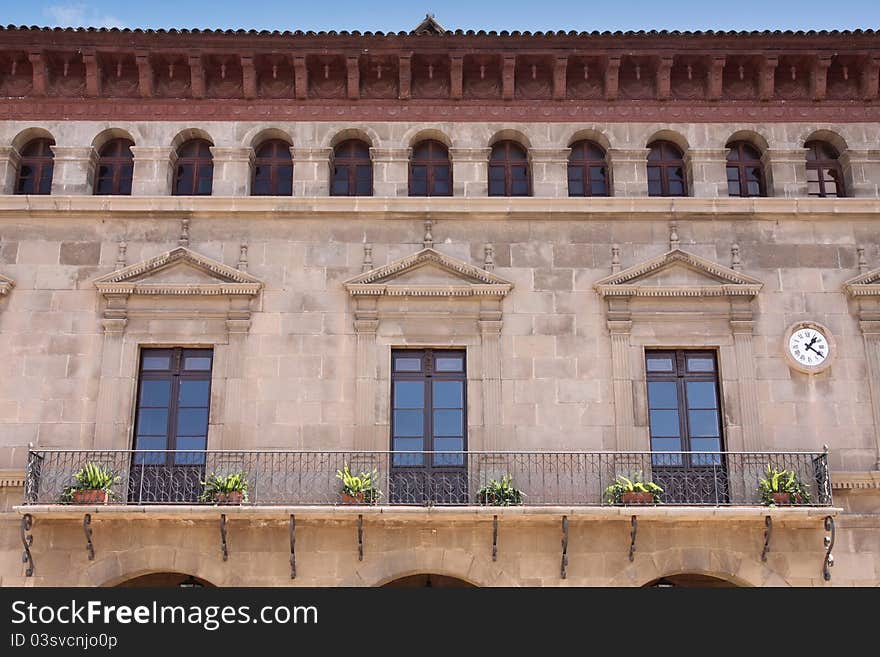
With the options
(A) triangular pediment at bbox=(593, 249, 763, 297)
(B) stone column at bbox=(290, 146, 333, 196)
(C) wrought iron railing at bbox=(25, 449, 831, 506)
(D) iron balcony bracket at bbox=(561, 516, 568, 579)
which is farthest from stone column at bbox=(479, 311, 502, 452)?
(B) stone column at bbox=(290, 146, 333, 196)

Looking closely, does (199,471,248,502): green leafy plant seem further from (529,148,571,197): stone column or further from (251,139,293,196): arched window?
(529,148,571,197): stone column

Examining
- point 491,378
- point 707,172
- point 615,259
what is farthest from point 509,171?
point 491,378

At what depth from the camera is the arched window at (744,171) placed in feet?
79.1

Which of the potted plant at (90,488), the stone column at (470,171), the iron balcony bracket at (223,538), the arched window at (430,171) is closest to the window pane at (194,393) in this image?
the potted plant at (90,488)

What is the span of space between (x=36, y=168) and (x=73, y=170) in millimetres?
960

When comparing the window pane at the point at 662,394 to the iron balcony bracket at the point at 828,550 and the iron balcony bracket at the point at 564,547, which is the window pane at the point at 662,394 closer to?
the iron balcony bracket at the point at 564,547

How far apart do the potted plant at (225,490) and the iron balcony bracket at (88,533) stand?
1831 mm

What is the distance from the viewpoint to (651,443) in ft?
72.3

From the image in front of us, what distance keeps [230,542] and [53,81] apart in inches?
380

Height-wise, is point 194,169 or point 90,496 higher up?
point 194,169

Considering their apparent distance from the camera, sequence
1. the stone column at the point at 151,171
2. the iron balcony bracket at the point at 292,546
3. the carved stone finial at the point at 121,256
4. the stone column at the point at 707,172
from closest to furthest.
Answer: the iron balcony bracket at the point at 292,546
the carved stone finial at the point at 121,256
the stone column at the point at 151,171
the stone column at the point at 707,172

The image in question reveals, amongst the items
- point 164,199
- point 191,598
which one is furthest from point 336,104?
point 191,598

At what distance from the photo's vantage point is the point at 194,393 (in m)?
22.4

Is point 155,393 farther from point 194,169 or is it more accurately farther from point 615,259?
point 615,259
